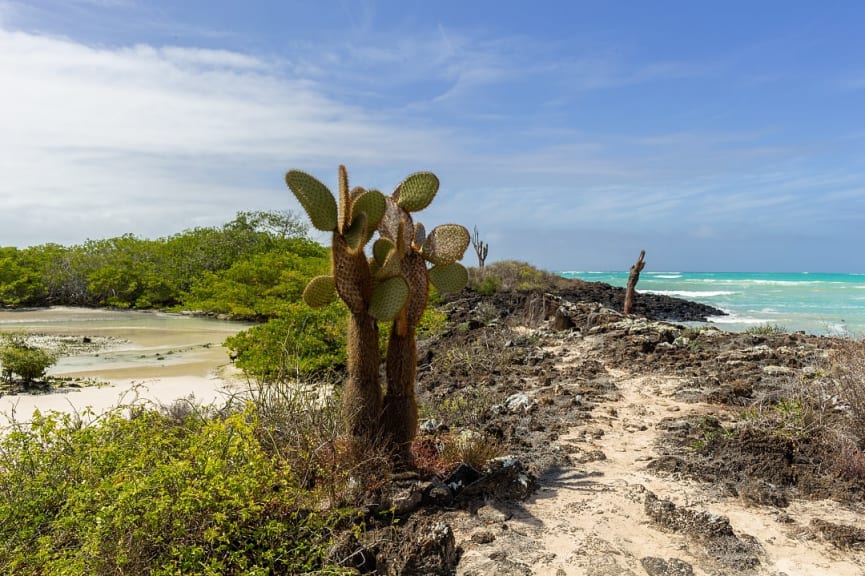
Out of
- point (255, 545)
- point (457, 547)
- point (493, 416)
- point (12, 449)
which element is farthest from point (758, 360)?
point (12, 449)

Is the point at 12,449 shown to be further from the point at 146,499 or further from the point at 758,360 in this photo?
the point at 758,360

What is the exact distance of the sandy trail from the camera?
3537 millimetres

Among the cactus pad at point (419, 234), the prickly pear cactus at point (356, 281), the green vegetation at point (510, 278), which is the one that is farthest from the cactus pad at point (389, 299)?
the green vegetation at point (510, 278)

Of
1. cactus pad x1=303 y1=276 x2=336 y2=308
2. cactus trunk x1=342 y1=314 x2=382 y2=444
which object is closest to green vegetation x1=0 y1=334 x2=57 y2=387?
cactus pad x1=303 y1=276 x2=336 y2=308

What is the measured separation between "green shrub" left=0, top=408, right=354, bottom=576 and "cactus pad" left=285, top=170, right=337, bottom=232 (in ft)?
4.95

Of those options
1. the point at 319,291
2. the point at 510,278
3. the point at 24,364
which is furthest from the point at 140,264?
the point at 319,291

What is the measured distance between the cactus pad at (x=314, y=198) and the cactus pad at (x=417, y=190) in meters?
0.71

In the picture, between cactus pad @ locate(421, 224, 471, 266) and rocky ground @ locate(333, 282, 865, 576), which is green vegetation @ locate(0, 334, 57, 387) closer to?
rocky ground @ locate(333, 282, 865, 576)

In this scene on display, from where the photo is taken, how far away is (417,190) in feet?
15.8

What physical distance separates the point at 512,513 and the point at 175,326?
1723cm

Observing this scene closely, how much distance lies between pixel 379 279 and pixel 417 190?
0.88 meters

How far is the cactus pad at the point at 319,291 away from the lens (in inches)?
181

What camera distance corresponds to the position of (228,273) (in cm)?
2162

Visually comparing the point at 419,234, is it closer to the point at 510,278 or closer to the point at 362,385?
the point at 362,385
